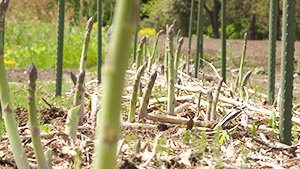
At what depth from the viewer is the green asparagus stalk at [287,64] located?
1.77 metres

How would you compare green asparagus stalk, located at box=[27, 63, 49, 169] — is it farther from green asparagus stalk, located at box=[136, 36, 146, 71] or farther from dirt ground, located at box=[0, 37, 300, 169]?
green asparagus stalk, located at box=[136, 36, 146, 71]

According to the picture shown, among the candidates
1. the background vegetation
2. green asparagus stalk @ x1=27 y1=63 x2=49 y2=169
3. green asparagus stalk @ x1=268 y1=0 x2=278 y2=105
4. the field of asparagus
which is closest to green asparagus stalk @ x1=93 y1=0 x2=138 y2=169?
the field of asparagus

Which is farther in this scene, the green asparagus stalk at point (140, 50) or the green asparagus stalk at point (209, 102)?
the green asparagus stalk at point (140, 50)

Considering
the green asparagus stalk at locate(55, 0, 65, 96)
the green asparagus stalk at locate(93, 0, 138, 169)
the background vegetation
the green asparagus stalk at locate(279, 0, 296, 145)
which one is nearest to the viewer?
the green asparagus stalk at locate(93, 0, 138, 169)

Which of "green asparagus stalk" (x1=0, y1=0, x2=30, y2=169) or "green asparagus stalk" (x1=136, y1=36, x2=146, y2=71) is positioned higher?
"green asparagus stalk" (x1=136, y1=36, x2=146, y2=71)

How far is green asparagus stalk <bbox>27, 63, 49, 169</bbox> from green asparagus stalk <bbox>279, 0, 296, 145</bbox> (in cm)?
102

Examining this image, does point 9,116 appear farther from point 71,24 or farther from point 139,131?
point 71,24

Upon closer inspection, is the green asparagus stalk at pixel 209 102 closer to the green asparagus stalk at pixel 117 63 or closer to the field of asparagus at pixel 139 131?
the field of asparagus at pixel 139 131

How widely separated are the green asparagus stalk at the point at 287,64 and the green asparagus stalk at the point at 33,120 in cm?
102

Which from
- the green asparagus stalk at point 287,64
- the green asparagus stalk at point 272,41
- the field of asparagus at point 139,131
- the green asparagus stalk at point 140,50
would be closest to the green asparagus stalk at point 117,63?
the field of asparagus at point 139,131

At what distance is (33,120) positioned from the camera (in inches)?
52.6

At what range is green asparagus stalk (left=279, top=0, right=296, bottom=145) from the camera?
177cm

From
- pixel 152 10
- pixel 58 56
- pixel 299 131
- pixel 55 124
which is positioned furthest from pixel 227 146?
pixel 152 10

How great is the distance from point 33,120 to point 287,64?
1.07m
